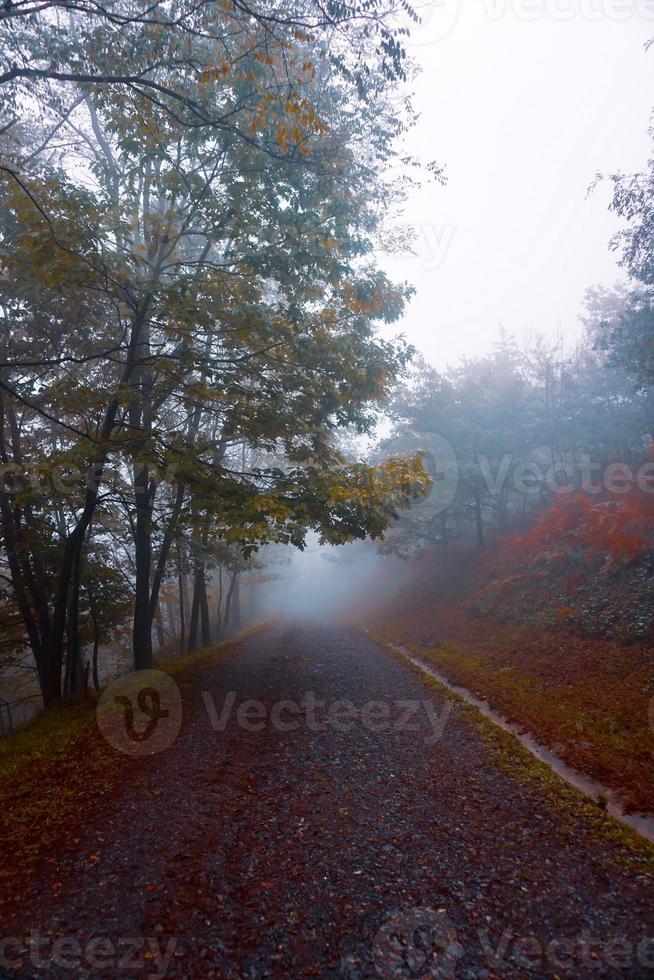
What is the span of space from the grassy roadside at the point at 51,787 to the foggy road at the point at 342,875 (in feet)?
0.84

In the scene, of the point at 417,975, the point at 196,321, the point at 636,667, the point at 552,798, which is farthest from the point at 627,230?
the point at 417,975

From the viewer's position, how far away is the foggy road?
3.03 metres

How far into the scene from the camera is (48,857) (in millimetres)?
4012

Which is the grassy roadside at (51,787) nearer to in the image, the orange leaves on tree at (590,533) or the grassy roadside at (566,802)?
the grassy roadside at (566,802)

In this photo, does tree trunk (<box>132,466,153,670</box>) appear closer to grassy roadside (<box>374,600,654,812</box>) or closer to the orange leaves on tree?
grassy roadside (<box>374,600,654,812</box>)

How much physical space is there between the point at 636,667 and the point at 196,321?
9240mm

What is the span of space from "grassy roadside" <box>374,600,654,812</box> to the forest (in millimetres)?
64

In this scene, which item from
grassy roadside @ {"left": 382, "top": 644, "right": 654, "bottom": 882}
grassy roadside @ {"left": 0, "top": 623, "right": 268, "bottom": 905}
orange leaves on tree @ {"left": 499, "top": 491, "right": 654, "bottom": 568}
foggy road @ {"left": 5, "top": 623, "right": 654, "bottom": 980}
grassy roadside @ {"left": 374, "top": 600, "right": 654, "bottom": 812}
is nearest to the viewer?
foggy road @ {"left": 5, "top": 623, "right": 654, "bottom": 980}

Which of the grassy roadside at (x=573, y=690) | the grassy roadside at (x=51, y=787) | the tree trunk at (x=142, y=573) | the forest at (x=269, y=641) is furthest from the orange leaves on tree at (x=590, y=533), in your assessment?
the grassy roadside at (x=51, y=787)

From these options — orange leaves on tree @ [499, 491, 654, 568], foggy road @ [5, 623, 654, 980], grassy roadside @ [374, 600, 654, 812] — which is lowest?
grassy roadside @ [374, 600, 654, 812]

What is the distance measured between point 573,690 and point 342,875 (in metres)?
6.10

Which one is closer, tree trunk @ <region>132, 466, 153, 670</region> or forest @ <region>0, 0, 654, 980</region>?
forest @ <region>0, 0, 654, 980</region>

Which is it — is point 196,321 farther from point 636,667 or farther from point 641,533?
point 641,533

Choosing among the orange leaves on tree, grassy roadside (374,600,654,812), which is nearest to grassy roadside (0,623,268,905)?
grassy roadside (374,600,654,812)
